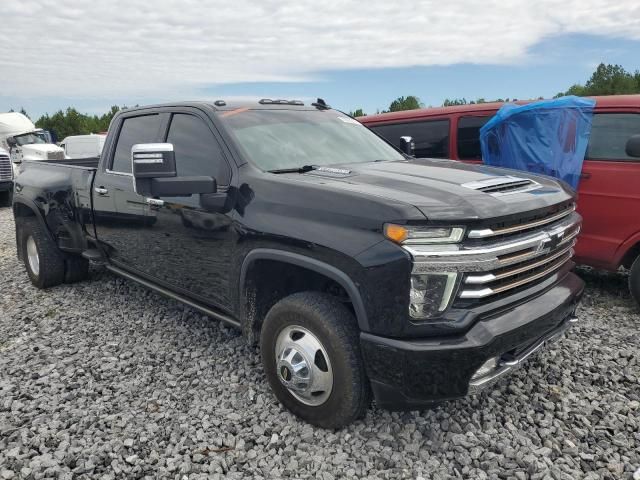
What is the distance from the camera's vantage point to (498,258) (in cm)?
251

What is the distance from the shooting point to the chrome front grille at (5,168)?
13.1 metres

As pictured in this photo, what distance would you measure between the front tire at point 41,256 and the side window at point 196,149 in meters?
2.35

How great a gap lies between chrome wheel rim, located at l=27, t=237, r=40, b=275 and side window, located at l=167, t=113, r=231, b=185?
2.56 m

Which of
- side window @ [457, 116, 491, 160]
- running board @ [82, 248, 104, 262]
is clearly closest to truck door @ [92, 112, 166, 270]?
running board @ [82, 248, 104, 262]

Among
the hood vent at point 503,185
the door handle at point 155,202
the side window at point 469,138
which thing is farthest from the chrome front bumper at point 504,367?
the side window at point 469,138

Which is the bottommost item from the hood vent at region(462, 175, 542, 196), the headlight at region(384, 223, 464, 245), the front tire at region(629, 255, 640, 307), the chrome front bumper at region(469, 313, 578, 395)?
the front tire at region(629, 255, 640, 307)

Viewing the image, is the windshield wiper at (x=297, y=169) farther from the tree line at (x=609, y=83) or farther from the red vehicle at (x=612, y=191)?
the tree line at (x=609, y=83)

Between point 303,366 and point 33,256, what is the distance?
4.09m

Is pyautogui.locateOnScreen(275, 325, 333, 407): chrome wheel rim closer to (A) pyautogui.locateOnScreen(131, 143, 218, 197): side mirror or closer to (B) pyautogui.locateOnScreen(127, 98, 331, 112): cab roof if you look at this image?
(A) pyautogui.locateOnScreen(131, 143, 218, 197): side mirror

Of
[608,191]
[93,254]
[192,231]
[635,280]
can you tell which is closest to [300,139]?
[192,231]

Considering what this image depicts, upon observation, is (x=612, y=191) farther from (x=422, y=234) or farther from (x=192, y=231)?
(x=192, y=231)

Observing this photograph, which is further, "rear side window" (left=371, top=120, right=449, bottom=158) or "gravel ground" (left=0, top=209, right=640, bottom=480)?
"rear side window" (left=371, top=120, right=449, bottom=158)

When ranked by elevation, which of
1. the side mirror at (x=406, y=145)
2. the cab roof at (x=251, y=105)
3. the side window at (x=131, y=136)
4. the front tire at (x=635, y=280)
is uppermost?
the cab roof at (x=251, y=105)

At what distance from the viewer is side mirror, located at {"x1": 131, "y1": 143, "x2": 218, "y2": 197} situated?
292cm
